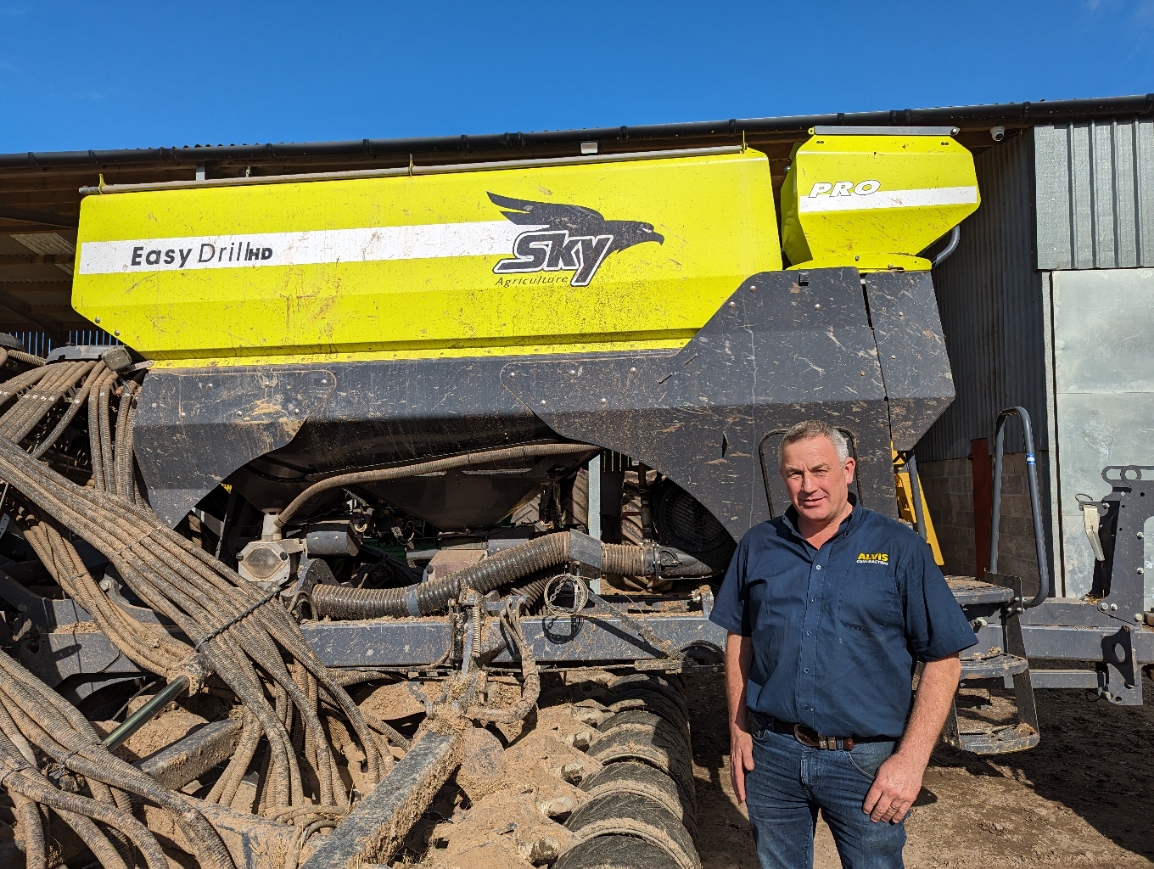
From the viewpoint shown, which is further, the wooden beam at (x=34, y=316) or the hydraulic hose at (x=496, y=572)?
the wooden beam at (x=34, y=316)

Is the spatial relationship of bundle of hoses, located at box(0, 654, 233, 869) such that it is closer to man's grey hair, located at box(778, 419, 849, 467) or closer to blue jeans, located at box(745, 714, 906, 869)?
blue jeans, located at box(745, 714, 906, 869)

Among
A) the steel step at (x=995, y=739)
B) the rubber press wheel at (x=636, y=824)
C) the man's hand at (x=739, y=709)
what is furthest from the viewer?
the steel step at (x=995, y=739)

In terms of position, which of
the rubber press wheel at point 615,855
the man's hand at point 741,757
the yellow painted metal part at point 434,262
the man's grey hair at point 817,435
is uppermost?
the yellow painted metal part at point 434,262

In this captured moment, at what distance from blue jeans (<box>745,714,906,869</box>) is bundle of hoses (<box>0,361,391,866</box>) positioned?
1.28 metres

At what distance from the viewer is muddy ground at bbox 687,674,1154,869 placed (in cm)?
355

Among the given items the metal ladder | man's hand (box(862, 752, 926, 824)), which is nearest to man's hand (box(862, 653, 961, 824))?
man's hand (box(862, 752, 926, 824))

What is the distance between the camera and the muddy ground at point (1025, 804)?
3.55 metres

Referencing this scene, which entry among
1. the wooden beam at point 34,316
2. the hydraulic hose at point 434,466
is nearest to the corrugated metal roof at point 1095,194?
the hydraulic hose at point 434,466

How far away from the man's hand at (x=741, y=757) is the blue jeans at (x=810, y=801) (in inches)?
1.0

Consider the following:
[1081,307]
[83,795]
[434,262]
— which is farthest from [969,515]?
[83,795]

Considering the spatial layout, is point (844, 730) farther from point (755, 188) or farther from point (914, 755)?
point (755, 188)

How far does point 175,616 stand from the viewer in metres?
2.99

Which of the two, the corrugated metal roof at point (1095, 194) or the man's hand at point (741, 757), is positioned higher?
the corrugated metal roof at point (1095, 194)

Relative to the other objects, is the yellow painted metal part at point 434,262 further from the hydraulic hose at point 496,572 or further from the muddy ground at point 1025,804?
the muddy ground at point 1025,804
